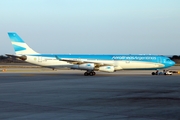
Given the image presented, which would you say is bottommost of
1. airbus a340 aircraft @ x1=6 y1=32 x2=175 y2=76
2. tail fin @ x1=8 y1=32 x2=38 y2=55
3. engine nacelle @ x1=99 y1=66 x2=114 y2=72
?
engine nacelle @ x1=99 y1=66 x2=114 y2=72

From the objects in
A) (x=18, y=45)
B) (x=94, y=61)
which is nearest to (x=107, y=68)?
(x=94, y=61)

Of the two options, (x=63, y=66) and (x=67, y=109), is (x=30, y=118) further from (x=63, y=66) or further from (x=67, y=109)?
(x=63, y=66)

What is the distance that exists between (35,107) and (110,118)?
4600mm

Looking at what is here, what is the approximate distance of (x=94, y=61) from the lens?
52250 millimetres

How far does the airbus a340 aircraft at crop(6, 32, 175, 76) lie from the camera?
51750 millimetres

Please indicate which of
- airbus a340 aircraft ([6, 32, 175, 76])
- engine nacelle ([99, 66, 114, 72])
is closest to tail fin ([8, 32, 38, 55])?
airbus a340 aircraft ([6, 32, 175, 76])

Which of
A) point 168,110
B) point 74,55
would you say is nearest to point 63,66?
point 74,55

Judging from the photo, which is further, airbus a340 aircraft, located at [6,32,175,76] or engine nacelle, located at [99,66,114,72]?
airbus a340 aircraft, located at [6,32,175,76]

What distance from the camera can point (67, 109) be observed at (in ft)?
53.6

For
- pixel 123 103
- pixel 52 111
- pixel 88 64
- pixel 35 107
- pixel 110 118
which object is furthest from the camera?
pixel 88 64

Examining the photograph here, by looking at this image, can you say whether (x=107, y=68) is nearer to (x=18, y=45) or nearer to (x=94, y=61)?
(x=94, y=61)

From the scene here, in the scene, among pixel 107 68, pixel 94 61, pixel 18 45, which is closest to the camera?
pixel 107 68

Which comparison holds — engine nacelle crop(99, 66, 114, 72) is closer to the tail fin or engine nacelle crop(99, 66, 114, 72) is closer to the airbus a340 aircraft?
the airbus a340 aircraft

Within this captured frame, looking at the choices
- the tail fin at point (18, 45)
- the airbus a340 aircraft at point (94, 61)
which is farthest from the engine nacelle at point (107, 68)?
the tail fin at point (18, 45)
